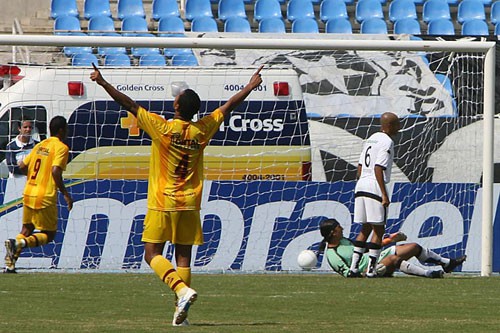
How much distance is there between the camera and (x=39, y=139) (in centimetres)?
1625

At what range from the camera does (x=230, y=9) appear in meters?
25.4

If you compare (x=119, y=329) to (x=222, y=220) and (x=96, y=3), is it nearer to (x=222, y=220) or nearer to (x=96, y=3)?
(x=222, y=220)

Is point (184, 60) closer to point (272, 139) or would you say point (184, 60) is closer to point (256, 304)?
point (272, 139)

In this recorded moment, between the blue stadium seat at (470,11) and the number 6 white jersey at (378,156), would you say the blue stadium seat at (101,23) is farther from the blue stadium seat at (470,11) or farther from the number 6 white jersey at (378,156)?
the number 6 white jersey at (378,156)

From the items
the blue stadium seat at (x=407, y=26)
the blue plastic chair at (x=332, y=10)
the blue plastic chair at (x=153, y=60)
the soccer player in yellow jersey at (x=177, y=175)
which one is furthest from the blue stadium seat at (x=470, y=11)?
the soccer player in yellow jersey at (x=177, y=175)

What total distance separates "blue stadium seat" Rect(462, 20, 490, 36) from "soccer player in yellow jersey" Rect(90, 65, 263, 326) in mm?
17228

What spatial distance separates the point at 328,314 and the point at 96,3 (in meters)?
16.5

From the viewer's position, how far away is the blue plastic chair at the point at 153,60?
728 inches

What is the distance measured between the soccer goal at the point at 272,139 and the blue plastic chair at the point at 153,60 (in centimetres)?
4

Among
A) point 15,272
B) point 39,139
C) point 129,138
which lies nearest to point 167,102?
point 129,138

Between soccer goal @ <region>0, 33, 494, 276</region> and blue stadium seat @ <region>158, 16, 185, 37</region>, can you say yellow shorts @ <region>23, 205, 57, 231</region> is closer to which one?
soccer goal @ <region>0, 33, 494, 276</region>

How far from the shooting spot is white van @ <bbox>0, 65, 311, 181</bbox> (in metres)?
16.5

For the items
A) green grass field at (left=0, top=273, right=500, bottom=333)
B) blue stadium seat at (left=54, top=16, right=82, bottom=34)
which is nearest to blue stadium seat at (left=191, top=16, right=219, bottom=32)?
blue stadium seat at (left=54, top=16, right=82, bottom=34)

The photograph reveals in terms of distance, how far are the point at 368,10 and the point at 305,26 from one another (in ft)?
5.79
